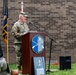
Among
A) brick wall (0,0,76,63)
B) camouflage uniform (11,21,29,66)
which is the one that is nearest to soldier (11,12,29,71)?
camouflage uniform (11,21,29,66)

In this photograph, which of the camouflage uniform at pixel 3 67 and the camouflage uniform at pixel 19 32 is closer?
the camouflage uniform at pixel 3 67

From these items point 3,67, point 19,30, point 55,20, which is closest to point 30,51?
point 19,30

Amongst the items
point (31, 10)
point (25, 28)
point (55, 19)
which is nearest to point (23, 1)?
point (31, 10)

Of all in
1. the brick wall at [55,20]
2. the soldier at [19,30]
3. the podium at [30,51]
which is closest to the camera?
the podium at [30,51]

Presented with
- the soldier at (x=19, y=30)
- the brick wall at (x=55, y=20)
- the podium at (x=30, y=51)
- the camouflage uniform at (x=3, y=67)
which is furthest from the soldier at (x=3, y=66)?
the brick wall at (x=55, y=20)

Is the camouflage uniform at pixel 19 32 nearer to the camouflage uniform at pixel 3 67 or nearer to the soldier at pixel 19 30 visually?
the soldier at pixel 19 30

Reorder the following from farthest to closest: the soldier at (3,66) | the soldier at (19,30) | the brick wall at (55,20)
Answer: the brick wall at (55,20)
the soldier at (19,30)
the soldier at (3,66)

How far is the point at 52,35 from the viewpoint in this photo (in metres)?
13.1

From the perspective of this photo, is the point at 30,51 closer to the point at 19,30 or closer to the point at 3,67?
the point at 19,30

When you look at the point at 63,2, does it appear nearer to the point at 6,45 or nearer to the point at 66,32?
the point at 66,32

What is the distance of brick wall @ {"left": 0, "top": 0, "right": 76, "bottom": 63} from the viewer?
42.1 feet

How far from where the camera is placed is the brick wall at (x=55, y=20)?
12.8 metres

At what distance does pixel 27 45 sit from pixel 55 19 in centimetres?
510

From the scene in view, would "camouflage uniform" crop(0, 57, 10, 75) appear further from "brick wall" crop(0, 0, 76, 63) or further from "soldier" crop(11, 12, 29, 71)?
"brick wall" crop(0, 0, 76, 63)
